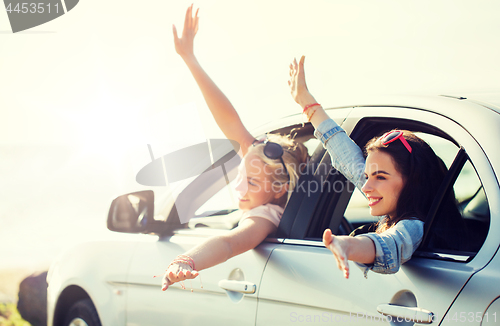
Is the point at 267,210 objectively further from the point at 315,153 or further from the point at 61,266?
the point at 61,266

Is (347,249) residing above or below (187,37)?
below

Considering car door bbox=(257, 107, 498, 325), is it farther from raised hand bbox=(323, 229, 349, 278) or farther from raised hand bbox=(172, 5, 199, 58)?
raised hand bbox=(172, 5, 199, 58)

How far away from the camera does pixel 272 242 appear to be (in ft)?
6.31

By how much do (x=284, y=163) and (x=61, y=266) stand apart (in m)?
1.67

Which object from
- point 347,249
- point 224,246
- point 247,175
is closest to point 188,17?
point 247,175

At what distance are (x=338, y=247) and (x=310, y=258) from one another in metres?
0.58

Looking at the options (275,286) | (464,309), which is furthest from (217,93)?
(464,309)

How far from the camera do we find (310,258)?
65.8 inches

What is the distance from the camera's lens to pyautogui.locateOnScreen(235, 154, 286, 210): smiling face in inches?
84.2

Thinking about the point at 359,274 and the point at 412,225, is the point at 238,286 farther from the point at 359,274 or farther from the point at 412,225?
the point at 412,225

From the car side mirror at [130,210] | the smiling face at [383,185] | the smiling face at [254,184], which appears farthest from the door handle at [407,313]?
the car side mirror at [130,210]

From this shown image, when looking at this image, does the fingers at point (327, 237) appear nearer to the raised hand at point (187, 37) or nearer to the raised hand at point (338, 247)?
the raised hand at point (338, 247)

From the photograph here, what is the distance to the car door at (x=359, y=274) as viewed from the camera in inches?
50.3

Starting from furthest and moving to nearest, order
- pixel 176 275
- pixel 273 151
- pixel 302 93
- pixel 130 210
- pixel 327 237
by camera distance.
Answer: pixel 130 210, pixel 273 151, pixel 302 93, pixel 176 275, pixel 327 237
